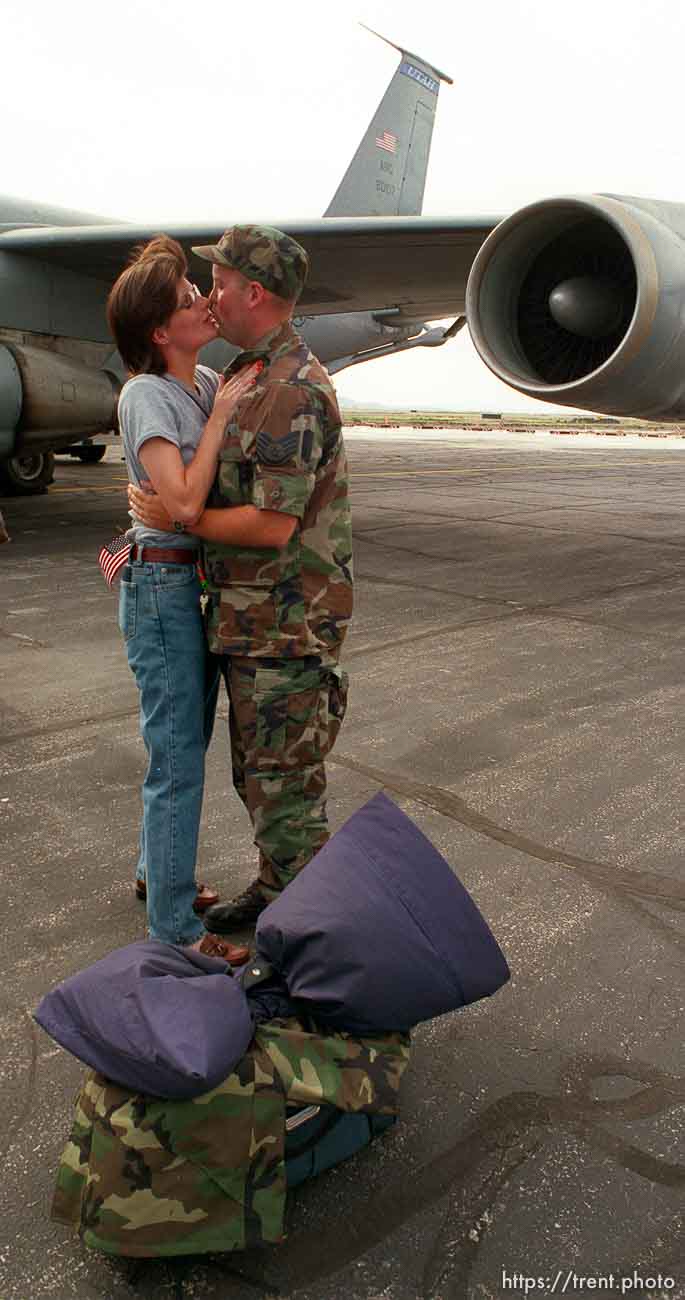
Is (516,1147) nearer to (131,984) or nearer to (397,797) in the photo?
(131,984)

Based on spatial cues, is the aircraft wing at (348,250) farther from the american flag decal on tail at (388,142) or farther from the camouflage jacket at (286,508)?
the camouflage jacket at (286,508)

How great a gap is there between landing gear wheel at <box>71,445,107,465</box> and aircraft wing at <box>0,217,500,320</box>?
7.82 m

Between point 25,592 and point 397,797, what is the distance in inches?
170

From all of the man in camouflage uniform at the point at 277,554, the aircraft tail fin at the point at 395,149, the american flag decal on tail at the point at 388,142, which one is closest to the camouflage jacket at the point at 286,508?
the man in camouflage uniform at the point at 277,554

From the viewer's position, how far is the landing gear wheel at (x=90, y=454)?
702 inches

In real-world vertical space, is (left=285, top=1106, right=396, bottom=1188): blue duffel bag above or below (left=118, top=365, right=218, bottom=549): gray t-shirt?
below

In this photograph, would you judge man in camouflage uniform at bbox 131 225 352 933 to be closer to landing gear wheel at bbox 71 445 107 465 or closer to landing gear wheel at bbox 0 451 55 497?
landing gear wheel at bbox 0 451 55 497

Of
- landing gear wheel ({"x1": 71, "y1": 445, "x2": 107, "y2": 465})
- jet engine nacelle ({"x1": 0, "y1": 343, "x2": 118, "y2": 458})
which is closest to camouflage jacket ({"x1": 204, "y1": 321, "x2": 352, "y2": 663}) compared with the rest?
jet engine nacelle ({"x1": 0, "y1": 343, "x2": 118, "y2": 458})

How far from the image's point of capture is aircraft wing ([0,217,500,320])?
7.94 m

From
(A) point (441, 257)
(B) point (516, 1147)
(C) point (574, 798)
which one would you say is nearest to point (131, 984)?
(B) point (516, 1147)

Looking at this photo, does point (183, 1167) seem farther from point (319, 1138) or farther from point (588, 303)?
point (588, 303)

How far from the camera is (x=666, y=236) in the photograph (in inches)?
212

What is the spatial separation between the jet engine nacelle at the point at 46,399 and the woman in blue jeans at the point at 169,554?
260 inches

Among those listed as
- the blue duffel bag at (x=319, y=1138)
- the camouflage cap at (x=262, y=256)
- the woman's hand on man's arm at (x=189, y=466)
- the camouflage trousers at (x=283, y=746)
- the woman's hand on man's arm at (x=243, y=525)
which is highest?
the camouflage cap at (x=262, y=256)
